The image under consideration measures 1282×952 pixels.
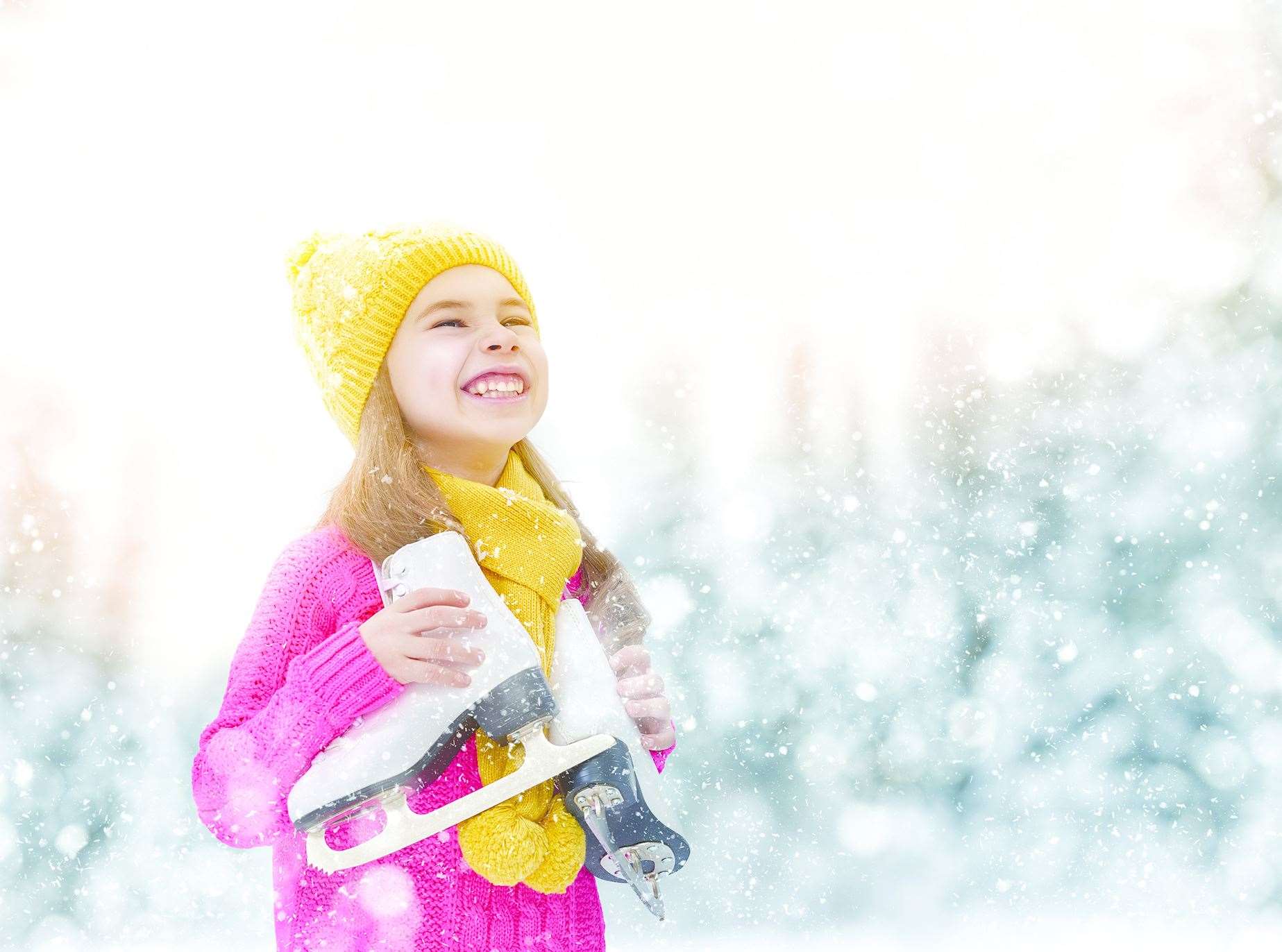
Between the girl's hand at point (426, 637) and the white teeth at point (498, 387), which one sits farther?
the white teeth at point (498, 387)

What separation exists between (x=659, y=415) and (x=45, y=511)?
115cm

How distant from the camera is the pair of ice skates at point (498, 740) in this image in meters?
0.87

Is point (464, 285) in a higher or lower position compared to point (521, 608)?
higher

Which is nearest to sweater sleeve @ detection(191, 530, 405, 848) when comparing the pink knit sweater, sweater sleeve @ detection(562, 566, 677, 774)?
the pink knit sweater

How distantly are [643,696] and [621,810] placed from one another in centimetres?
13

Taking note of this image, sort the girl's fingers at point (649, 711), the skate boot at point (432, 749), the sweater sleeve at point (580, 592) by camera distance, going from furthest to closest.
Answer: the sweater sleeve at point (580, 592)
the girl's fingers at point (649, 711)
the skate boot at point (432, 749)

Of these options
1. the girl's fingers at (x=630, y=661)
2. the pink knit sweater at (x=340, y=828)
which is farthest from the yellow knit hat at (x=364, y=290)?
the girl's fingers at (x=630, y=661)

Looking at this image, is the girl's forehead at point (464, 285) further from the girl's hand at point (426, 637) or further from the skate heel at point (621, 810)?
the skate heel at point (621, 810)

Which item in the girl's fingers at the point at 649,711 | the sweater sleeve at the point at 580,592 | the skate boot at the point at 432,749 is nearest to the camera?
the skate boot at the point at 432,749

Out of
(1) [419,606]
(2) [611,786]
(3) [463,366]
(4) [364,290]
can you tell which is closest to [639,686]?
(2) [611,786]

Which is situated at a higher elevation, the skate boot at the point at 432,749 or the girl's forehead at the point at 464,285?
the girl's forehead at the point at 464,285

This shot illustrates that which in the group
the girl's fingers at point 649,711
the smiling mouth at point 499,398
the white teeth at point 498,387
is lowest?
the girl's fingers at point 649,711

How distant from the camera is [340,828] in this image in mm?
926

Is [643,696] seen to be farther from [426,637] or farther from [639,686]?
[426,637]
